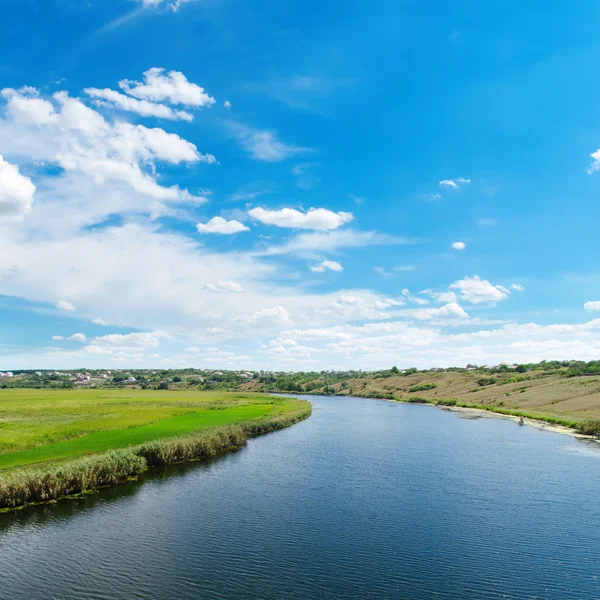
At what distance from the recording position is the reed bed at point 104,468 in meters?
32.0

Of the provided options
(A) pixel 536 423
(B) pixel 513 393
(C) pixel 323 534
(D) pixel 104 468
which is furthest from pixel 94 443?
(B) pixel 513 393

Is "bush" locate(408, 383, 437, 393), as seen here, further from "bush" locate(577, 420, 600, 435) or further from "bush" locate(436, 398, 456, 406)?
"bush" locate(577, 420, 600, 435)

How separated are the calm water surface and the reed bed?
66.5 inches

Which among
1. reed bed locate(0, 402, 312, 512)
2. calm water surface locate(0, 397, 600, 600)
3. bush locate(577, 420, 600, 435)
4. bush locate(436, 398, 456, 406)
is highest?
reed bed locate(0, 402, 312, 512)

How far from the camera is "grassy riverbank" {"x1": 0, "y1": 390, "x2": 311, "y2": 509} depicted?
33.8 metres

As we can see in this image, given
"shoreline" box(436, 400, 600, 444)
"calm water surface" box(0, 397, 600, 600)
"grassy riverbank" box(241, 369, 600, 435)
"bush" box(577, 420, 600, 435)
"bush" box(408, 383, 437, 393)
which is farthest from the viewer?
"bush" box(408, 383, 437, 393)

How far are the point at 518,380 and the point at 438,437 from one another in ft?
275

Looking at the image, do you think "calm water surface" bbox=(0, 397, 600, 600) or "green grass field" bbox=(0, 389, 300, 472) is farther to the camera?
"green grass field" bbox=(0, 389, 300, 472)

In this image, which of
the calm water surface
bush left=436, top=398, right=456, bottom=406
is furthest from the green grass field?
bush left=436, top=398, right=456, bottom=406

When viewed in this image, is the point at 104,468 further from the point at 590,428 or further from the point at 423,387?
the point at 423,387

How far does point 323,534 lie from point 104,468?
20.1 meters

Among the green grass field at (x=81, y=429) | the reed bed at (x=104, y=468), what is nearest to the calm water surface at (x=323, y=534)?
the reed bed at (x=104, y=468)

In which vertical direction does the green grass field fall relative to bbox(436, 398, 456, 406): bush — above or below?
above

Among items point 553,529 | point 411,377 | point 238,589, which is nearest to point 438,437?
point 553,529
